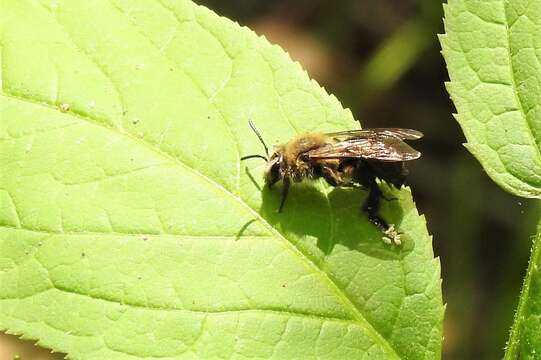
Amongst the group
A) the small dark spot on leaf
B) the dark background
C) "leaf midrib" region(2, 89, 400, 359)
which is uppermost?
the small dark spot on leaf

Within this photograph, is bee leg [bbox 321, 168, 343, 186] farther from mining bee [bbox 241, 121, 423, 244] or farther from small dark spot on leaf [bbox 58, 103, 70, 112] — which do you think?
small dark spot on leaf [bbox 58, 103, 70, 112]

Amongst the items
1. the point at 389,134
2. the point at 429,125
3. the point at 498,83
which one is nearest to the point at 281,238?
the point at 389,134

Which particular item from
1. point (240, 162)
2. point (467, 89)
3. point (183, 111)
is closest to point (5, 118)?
→ point (183, 111)

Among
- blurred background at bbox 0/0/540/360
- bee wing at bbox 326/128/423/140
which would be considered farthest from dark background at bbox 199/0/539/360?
bee wing at bbox 326/128/423/140

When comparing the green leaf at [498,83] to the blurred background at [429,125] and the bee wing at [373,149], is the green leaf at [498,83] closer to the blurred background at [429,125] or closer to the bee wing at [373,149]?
the bee wing at [373,149]

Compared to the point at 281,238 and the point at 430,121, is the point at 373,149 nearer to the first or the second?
the point at 281,238

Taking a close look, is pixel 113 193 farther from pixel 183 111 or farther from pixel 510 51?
pixel 510 51
